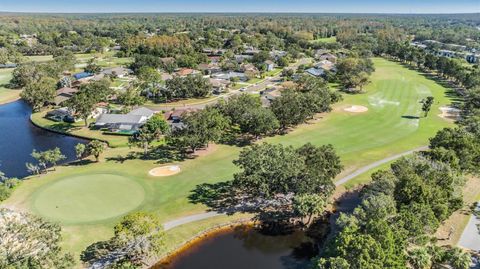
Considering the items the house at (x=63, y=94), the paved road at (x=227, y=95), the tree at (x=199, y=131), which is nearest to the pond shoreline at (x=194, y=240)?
the tree at (x=199, y=131)

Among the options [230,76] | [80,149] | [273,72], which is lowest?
[80,149]

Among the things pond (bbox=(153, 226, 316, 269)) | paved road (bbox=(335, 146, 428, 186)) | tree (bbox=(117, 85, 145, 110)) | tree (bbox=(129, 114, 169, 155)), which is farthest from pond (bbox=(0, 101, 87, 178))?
paved road (bbox=(335, 146, 428, 186))

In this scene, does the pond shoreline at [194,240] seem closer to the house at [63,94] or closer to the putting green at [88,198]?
the putting green at [88,198]

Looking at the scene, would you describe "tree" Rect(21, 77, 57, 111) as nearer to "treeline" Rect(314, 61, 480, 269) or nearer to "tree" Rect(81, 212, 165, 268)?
"tree" Rect(81, 212, 165, 268)

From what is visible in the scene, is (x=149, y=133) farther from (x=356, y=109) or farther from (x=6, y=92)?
(x=6, y=92)

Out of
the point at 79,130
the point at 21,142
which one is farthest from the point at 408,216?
the point at 21,142
